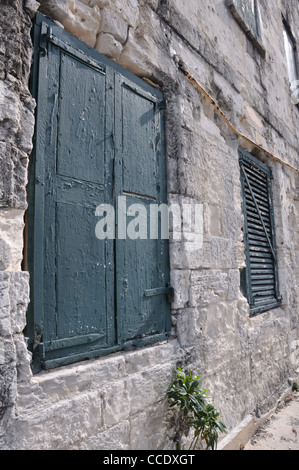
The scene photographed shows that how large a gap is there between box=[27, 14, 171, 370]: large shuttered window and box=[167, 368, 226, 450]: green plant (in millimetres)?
336

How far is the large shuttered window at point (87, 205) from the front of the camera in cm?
174

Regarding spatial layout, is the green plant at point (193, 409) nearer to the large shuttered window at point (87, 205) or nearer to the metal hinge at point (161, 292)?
the large shuttered window at point (87, 205)

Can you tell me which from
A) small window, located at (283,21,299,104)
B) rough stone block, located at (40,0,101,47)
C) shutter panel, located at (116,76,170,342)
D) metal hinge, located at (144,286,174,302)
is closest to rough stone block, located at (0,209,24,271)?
shutter panel, located at (116,76,170,342)

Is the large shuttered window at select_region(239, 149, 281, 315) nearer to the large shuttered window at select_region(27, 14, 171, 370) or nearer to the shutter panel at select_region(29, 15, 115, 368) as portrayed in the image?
the large shuttered window at select_region(27, 14, 171, 370)

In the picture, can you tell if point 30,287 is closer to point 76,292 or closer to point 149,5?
point 76,292

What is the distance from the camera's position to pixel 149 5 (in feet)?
8.43

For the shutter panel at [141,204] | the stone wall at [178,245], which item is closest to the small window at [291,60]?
the stone wall at [178,245]

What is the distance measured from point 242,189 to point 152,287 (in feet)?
6.30

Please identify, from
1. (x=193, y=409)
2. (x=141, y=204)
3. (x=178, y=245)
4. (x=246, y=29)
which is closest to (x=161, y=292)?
(x=178, y=245)

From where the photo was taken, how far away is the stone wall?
5.08 ft

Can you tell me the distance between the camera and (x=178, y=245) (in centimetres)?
250

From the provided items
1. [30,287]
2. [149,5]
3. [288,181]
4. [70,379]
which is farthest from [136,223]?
[288,181]

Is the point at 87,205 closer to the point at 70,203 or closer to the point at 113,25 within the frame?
the point at 70,203
